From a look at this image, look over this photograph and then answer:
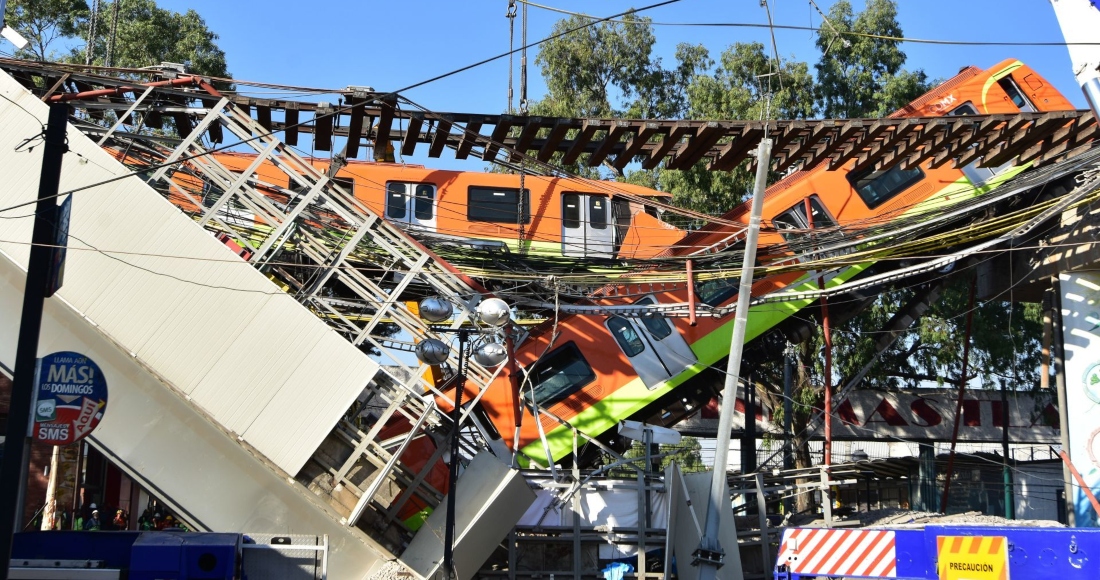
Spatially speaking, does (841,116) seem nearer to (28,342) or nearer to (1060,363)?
(1060,363)

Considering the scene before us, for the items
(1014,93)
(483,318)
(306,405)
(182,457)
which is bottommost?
(182,457)

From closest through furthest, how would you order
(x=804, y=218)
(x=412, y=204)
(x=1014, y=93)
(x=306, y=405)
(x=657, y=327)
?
1. (x=306, y=405)
2. (x=657, y=327)
3. (x=804, y=218)
4. (x=1014, y=93)
5. (x=412, y=204)

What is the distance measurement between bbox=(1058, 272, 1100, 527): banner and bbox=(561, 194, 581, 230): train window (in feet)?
33.1

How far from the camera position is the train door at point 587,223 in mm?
23516

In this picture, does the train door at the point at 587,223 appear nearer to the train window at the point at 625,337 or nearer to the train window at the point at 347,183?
the train window at the point at 625,337

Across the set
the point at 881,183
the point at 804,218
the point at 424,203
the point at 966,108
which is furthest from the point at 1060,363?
the point at 424,203

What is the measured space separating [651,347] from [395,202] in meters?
6.94

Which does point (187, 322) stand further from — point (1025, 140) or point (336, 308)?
point (1025, 140)

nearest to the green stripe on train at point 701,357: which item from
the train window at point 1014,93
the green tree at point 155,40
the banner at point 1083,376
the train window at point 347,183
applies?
the train window at point 1014,93

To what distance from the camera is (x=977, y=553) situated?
10461mm

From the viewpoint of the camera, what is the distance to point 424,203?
76.9 ft

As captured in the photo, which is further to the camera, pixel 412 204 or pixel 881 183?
pixel 412 204

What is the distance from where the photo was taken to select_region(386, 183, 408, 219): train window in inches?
911

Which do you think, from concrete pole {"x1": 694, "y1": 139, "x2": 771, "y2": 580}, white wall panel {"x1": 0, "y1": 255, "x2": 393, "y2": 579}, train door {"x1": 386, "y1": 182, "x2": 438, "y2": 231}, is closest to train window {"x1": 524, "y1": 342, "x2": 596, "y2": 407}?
train door {"x1": 386, "y1": 182, "x2": 438, "y2": 231}
